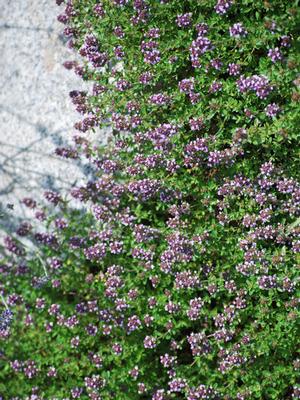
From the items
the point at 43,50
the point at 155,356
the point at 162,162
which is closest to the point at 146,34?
the point at 162,162

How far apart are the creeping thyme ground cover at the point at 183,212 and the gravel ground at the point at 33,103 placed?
0.49m

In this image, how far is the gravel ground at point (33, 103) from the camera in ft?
15.5

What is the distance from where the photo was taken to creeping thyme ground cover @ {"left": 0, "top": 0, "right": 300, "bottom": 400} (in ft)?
11.8

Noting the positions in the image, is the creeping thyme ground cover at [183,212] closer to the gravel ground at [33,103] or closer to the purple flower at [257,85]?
the purple flower at [257,85]

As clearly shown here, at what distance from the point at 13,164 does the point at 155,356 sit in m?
1.95

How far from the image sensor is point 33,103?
486 cm

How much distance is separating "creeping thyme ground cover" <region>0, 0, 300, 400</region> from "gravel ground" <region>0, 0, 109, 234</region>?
1.61ft

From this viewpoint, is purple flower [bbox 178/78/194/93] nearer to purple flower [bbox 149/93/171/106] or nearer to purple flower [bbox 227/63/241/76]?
purple flower [bbox 149/93/171/106]

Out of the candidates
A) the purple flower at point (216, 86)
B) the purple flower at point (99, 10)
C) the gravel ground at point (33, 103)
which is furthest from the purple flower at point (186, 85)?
the gravel ground at point (33, 103)

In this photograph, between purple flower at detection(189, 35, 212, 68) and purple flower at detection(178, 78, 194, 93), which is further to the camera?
purple flower at detection(178, 78, 194, 93)

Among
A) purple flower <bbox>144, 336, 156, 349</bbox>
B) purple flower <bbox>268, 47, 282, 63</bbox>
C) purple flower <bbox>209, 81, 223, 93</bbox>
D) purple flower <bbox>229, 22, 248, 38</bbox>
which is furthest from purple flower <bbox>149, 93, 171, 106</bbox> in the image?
purple flower <bbox>144, 336, 156, 349</bbox>

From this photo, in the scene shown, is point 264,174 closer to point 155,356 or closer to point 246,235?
point 246,235

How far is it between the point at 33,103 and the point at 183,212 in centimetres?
176

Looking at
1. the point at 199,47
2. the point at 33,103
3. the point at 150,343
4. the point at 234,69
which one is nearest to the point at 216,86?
the point at 234,69
